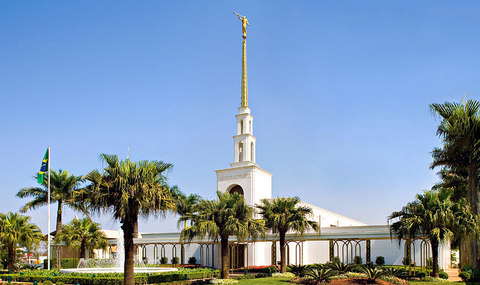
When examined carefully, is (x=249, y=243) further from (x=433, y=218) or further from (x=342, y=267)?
(x=433, y=218)

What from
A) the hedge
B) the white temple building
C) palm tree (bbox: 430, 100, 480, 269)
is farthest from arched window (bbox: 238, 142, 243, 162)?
palm tree (bbox: 430, 100, 480, 269)

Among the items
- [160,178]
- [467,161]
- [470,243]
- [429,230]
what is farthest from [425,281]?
[160,178]

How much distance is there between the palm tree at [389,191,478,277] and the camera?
27016 mm

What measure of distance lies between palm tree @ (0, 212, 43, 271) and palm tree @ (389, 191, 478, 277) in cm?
2844

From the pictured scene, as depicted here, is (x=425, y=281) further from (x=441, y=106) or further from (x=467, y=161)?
(x=441, y=106)

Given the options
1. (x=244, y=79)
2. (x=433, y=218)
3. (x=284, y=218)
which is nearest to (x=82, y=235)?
(x=284, y=218)

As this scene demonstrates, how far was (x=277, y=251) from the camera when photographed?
45.3 m

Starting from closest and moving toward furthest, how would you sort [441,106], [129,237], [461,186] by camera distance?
[129,237] → [441,106] → [461,186]

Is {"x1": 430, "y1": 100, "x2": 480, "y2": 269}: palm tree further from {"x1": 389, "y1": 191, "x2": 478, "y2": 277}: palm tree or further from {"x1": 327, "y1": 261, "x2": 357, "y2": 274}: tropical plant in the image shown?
{"x1": 327, "y1": 261, "x2": 357, "y2": 274}: tropical plant

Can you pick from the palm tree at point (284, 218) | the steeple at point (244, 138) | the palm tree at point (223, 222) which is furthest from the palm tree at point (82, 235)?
the palm tree at point (284, 218)

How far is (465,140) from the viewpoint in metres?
22.5

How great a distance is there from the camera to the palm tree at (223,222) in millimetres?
28094

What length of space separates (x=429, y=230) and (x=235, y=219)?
11.9 m

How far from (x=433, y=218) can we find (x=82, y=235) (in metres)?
30.0
